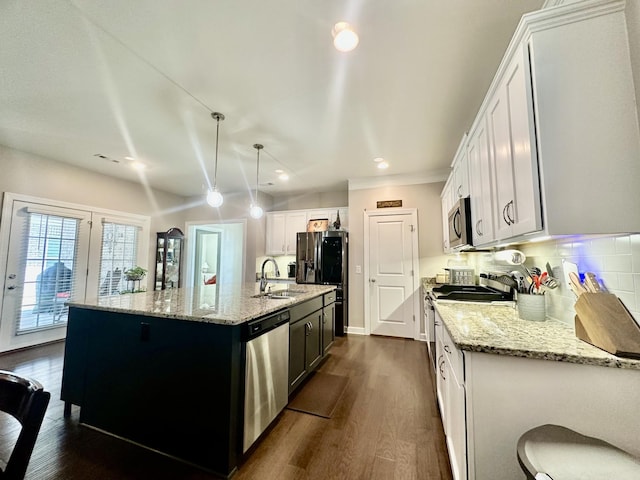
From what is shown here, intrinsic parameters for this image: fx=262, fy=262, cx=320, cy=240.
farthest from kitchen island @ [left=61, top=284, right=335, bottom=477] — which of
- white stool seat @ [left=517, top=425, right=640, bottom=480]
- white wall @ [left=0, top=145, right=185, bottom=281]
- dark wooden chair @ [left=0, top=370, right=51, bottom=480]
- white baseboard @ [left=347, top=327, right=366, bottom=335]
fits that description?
white wall @ [left=0, top=145, right=185, bottom=281]

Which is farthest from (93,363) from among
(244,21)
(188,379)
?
(244,21)

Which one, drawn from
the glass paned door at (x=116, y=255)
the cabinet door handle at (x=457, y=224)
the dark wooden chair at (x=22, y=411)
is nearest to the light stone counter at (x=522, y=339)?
the cabinet door handle at (x=457, y=224)

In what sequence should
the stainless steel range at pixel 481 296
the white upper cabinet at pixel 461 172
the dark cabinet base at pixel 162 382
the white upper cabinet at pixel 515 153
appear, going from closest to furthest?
the white upper cabinet at pixel 515 153, the dark cabinet base at pixel 162 382, the stainless steel range at pixel 481 296, the white upper cabinet at pixel 461 172

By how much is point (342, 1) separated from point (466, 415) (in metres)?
2.16

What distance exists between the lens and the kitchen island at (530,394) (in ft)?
3.16

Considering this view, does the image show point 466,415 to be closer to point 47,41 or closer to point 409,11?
point 409,11

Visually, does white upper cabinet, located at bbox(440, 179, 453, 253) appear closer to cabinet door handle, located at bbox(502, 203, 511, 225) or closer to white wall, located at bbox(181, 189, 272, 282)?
cabinet door handle, located at bbox(502, 203, 511, 225)

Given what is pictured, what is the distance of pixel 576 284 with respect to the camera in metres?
1.26

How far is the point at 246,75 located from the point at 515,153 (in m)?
1.92

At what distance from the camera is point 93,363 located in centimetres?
189

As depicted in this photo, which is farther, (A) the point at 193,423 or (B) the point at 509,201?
(A) the point at 193,423

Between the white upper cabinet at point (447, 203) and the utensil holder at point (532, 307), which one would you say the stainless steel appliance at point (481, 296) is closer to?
the utensil holder at point (532, 307)

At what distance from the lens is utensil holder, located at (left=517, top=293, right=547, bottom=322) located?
1546 millimetres

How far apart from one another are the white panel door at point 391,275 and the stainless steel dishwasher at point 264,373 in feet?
8.23
